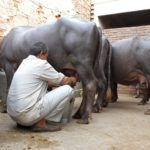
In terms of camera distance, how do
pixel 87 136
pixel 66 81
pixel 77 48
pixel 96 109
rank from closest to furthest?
1. pixel 87 136
2. pixel 66 81
3. pixel 77 48
4. pixel 96 109

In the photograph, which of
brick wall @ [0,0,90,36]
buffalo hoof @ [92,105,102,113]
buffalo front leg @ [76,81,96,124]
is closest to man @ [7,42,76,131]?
buffalo front leg @ [76,81,96,124]

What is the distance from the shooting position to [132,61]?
674 cm

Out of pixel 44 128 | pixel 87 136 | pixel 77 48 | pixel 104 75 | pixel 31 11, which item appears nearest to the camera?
pixel 87 136

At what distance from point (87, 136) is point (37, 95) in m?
0.85

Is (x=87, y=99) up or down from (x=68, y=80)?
down

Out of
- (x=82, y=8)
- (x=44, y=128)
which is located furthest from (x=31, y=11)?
(x=44, y=128)

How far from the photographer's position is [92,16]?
1235 cm

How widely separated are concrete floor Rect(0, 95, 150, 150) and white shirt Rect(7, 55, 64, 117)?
1.20 ft

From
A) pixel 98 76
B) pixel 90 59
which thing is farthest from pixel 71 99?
pixel 98 76

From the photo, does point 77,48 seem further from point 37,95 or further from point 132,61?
point 132,61

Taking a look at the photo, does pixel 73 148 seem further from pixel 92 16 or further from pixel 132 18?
pixel 132 18

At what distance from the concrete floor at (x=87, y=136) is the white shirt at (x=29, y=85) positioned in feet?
1.20

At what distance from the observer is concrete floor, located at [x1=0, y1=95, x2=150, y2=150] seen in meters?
3.71

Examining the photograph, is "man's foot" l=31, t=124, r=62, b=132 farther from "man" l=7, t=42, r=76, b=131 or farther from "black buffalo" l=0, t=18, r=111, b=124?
"black buffalo" l=0, t=18, r=111, b=124
